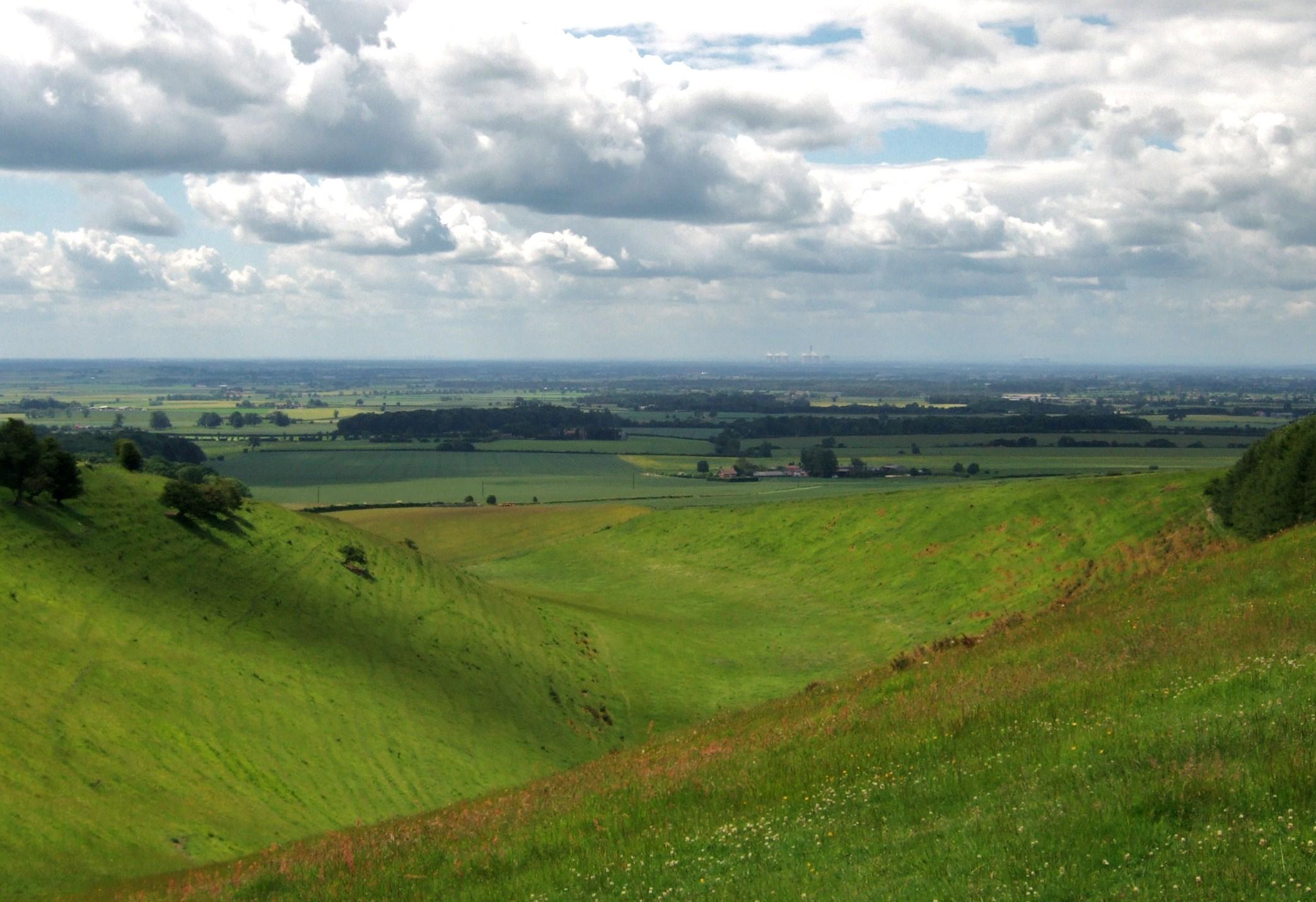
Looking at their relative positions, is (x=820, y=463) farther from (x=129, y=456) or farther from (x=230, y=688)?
(x=230, y=688)

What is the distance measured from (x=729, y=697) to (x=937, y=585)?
2485 cm

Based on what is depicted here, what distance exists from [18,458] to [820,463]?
136464 mm

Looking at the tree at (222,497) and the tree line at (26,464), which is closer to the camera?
the tree line at (26,464)

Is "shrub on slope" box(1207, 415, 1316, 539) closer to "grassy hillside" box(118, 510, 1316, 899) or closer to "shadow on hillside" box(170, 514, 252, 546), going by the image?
"grassy hillside" box(118, 510, 1316, 899)

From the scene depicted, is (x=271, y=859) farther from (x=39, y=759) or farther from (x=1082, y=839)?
(x=1082, y=839)

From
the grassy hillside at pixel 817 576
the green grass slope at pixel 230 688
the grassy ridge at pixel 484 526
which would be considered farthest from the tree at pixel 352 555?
the grassy ridge at pixel 484 526

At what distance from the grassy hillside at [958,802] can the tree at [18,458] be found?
33.0m

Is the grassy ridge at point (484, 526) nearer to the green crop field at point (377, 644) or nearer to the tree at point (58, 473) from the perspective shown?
the green crop field at point (377, 644)

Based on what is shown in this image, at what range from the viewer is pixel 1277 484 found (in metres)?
52.0

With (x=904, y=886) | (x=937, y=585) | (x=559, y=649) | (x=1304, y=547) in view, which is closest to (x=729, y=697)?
(x=559, y=649)

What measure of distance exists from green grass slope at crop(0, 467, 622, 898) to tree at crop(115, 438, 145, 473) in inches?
189

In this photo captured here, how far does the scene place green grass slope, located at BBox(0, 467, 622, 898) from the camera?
27.7 metres

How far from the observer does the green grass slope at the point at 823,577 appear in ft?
208

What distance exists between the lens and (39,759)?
28.5 m
